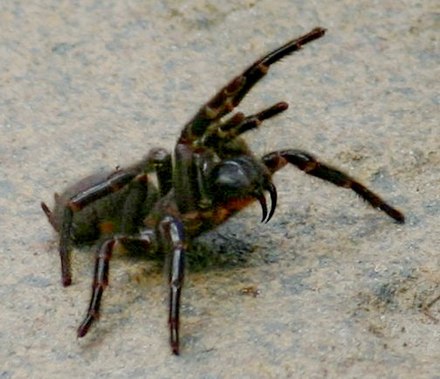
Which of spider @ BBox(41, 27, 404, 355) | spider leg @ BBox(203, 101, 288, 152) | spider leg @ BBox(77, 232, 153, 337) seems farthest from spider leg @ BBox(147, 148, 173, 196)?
spider leg @ BBox(77, 232, 153, 337)

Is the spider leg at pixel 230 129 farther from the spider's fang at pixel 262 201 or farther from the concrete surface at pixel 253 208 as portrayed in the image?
the concrete surface at pixel 253 208

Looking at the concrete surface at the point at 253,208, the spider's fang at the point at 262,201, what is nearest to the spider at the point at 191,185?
the spider's fang at the point at 262,201

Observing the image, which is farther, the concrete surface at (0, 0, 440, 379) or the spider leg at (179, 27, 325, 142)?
the spider leg at (179, 27, 325, 142)

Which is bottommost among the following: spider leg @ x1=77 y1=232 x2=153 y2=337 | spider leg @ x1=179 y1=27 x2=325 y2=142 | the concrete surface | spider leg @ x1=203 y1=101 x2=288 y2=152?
the concrete surface

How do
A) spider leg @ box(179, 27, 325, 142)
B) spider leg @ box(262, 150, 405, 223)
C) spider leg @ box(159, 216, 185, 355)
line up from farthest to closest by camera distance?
spider leg @ box(262, 150, 405, 223)
spider leg @ box(179, 27, 325, 142)
spider leg @ box(159, 216, 185, 355)

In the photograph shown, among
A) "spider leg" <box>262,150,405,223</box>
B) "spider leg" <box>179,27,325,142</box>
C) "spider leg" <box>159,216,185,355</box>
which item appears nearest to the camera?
"spider leg" <box>159,216,185,355</box>

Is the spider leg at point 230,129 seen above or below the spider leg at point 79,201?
above

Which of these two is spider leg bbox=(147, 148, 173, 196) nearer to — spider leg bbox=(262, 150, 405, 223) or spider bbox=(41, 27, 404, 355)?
spider bbox=(41, 27, 404, 355)

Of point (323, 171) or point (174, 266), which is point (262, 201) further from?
point (174, 266)

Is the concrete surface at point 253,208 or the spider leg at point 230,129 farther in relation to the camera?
the spider leg at point 230,129
